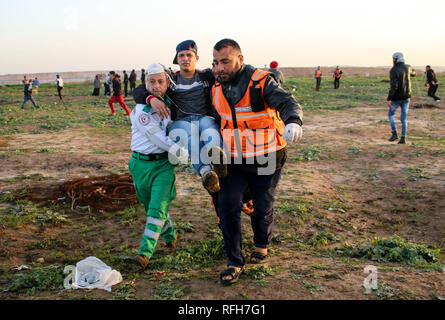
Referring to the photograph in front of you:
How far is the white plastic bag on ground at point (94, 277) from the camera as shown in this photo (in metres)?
3.65

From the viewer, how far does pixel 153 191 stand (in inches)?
166

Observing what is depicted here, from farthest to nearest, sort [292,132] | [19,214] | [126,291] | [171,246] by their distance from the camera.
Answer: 1. [19,214]
2. [171,246]
3. [126,291]
4. [292,132]

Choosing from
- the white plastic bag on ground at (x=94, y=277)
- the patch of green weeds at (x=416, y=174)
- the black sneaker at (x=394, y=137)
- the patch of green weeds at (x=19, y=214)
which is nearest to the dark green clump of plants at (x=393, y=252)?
the white plastic bag on ground at (x=94, y=277)

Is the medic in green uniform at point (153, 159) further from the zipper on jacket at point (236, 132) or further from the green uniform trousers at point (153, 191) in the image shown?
the zipper on jacket at point (236, 132)

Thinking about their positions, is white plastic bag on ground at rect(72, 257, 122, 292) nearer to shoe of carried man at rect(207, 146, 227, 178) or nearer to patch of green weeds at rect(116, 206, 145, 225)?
shoe of carried man at rect(207, 146, 227, 178)

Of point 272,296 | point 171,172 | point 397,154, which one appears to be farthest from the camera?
point 397,154

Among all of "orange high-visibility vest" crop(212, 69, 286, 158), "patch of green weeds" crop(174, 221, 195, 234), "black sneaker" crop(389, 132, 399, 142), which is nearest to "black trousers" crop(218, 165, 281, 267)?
"orange high-visibility vest" crop(212, 69, 286, 158)

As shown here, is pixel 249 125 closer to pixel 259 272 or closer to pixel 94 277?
pixel 259 272

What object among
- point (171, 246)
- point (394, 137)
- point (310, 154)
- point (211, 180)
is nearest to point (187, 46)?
point (211, 180)

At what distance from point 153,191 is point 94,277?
1.07m
